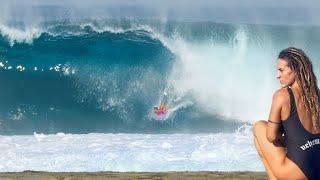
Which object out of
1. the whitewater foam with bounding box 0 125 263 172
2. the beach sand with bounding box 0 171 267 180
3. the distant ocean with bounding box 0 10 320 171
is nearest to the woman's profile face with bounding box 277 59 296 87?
the beach sand with bounding box 0 171 267 180

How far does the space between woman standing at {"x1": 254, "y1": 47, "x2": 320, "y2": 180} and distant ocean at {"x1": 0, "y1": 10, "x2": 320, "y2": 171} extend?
1204 centimetres

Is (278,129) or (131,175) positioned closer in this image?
(278,129)

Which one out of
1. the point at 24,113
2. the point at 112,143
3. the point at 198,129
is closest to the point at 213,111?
the point at 198,129

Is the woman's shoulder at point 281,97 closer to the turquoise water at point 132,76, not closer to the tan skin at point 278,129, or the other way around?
the tan skin at point 278,129

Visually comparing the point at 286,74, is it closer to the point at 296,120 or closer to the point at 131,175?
the point at 296,120

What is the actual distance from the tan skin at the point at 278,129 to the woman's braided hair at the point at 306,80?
3 centimetres

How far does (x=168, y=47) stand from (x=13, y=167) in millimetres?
16251

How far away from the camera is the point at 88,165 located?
1040 cm

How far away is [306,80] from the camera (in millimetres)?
5297

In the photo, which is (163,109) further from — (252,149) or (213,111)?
(252,149)

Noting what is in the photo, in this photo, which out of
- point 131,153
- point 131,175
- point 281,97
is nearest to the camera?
point 281,97

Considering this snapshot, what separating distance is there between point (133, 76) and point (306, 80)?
1912 cm

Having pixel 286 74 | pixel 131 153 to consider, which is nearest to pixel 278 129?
pixel 286 74

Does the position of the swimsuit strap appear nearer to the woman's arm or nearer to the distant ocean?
the woman's arm
